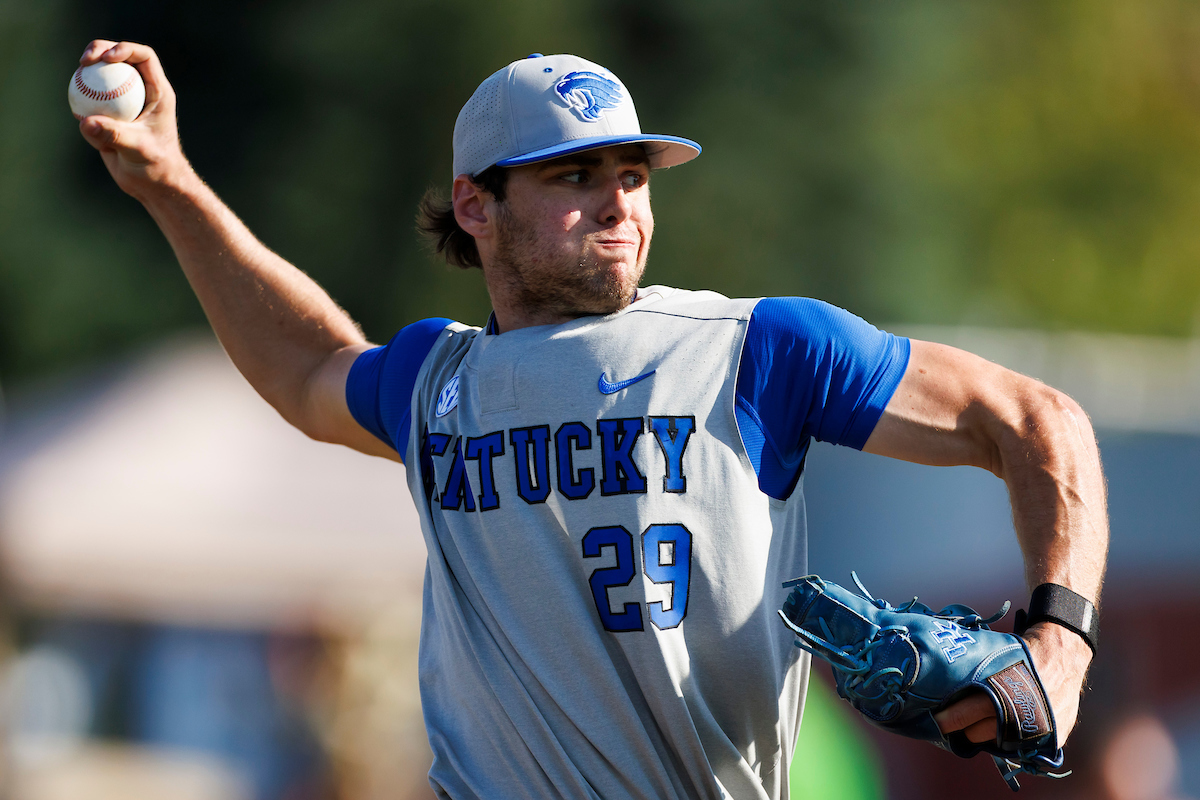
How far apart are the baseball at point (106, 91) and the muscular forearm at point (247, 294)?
0.22 meters

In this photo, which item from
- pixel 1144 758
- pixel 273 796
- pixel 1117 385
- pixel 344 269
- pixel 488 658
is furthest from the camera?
pixel 344 269

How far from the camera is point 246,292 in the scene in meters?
3.53

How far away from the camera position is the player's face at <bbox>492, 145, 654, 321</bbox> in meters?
2.92

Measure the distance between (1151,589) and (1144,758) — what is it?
92cm

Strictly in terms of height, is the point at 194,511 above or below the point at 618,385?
below

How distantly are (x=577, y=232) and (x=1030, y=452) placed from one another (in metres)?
1.13

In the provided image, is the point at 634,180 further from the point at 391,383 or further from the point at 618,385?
the point at 391,383

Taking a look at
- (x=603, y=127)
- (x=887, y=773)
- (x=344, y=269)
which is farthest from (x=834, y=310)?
(x=344, y=269)

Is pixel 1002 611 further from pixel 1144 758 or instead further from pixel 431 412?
pixel 1144 758

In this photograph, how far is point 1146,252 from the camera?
46.4ft

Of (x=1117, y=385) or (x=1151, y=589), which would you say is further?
(x=1117, y=385)

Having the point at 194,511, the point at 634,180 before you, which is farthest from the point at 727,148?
the point at 634,180

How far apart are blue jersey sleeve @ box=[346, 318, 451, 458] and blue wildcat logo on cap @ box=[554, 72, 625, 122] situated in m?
0.75

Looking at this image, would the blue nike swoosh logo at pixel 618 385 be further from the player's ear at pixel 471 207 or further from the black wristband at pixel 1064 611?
the black wristband at pixel 1064 611
